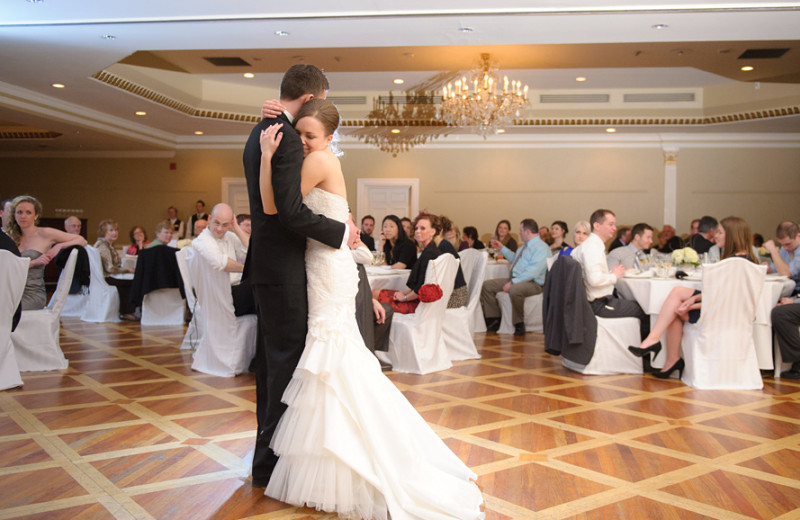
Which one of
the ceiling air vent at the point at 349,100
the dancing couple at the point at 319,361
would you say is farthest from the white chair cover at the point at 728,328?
the ceiling air vent at the point at 349,100

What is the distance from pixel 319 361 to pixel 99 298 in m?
6.51

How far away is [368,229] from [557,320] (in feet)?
18.1

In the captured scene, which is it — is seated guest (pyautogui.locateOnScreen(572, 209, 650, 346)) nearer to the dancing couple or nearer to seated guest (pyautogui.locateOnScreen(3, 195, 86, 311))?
the dancing couple

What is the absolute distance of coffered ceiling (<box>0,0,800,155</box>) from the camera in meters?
6.09

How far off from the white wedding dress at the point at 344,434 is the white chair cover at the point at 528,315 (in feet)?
17.1

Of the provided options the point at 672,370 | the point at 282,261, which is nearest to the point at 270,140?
the point at 282,261

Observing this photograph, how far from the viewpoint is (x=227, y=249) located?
5500 mm

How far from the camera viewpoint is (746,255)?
16.5 ft

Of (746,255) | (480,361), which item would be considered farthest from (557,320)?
(746,255)

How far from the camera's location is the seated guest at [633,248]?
6.80m

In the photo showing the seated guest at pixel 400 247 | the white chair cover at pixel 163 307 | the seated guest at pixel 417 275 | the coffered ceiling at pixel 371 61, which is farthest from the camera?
the white chair cover at pixel 163 307

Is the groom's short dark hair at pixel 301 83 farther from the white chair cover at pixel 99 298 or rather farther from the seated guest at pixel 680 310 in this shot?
the white chair cover at pixel 99 298

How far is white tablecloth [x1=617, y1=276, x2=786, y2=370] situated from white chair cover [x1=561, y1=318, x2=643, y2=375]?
0.54 feet

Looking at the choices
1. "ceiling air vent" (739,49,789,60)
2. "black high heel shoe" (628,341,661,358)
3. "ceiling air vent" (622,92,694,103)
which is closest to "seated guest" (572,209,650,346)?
"black high heel shoe" (628,341,661,358)
